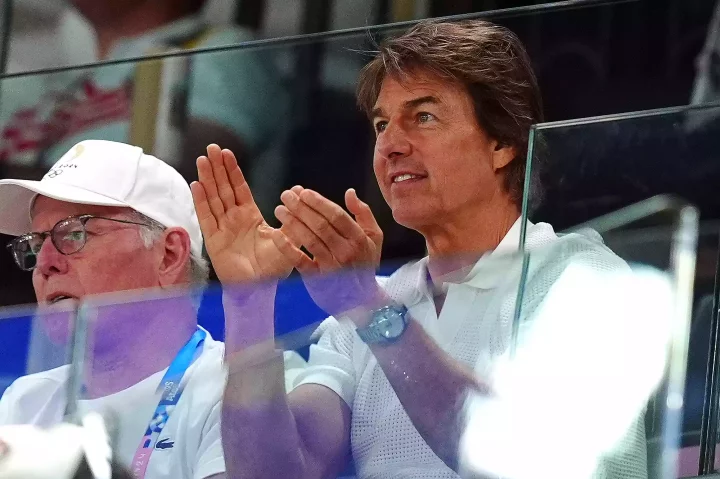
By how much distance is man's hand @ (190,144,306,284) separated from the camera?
1.58m

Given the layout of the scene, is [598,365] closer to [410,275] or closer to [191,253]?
[410,275]

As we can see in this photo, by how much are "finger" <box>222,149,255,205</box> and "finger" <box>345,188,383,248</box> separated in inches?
5.8

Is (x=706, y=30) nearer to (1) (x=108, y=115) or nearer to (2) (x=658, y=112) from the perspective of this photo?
(2) (x=658, y=112)

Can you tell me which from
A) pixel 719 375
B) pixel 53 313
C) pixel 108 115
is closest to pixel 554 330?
pixel 719 375

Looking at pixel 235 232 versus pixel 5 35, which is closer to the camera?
pixel 235 232

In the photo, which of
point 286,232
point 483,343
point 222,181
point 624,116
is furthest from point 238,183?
point 624,116

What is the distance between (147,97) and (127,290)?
0.38 metres

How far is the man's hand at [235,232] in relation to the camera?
1.58 metres

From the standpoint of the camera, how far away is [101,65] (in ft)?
6.63

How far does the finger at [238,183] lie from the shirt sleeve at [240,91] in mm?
131

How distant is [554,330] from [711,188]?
0.89 ft

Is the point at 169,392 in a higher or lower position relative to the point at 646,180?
lower

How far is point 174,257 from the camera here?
6.04ft

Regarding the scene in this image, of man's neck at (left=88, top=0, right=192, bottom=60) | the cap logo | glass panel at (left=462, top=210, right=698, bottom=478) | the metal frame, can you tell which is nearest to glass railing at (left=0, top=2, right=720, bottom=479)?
glass panel at (left=462, top=210, right=698, bottom=478)
